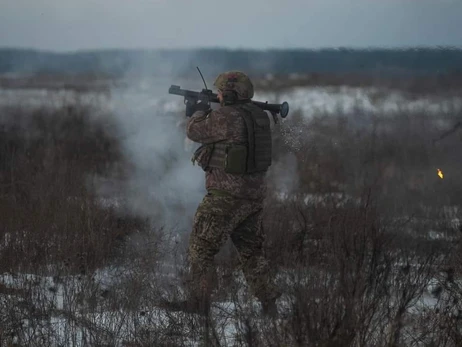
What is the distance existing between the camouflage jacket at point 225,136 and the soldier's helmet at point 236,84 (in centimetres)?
13

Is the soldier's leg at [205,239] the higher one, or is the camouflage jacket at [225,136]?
the camouflage jacket at [225,136]

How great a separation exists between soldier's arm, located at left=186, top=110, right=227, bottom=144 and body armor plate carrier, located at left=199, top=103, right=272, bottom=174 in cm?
6

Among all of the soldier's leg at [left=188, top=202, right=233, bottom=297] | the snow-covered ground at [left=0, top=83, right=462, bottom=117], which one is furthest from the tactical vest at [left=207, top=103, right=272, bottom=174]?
the snow-covered ground at [left=0, top=83, right=462, bottom=117]

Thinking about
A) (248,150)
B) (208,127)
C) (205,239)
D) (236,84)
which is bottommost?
(205,239)

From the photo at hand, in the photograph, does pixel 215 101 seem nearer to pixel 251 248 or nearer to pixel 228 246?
pixel 251 248

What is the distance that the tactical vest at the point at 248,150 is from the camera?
17.9ft

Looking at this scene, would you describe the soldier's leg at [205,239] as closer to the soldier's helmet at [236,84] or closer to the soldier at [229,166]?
the soldier at [229,166]

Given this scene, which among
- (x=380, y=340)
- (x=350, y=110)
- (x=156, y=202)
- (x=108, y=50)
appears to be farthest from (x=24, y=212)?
(x=350, y=110)

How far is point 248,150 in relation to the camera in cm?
550

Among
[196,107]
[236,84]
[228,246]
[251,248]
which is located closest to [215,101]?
[196,107]

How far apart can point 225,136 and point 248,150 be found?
0.64ft

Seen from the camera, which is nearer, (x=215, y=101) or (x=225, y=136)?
(x=225, y=136)

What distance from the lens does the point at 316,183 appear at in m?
9.66

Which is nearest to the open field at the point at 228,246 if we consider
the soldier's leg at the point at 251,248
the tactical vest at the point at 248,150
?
the soldier's leg at the point at 251,248
